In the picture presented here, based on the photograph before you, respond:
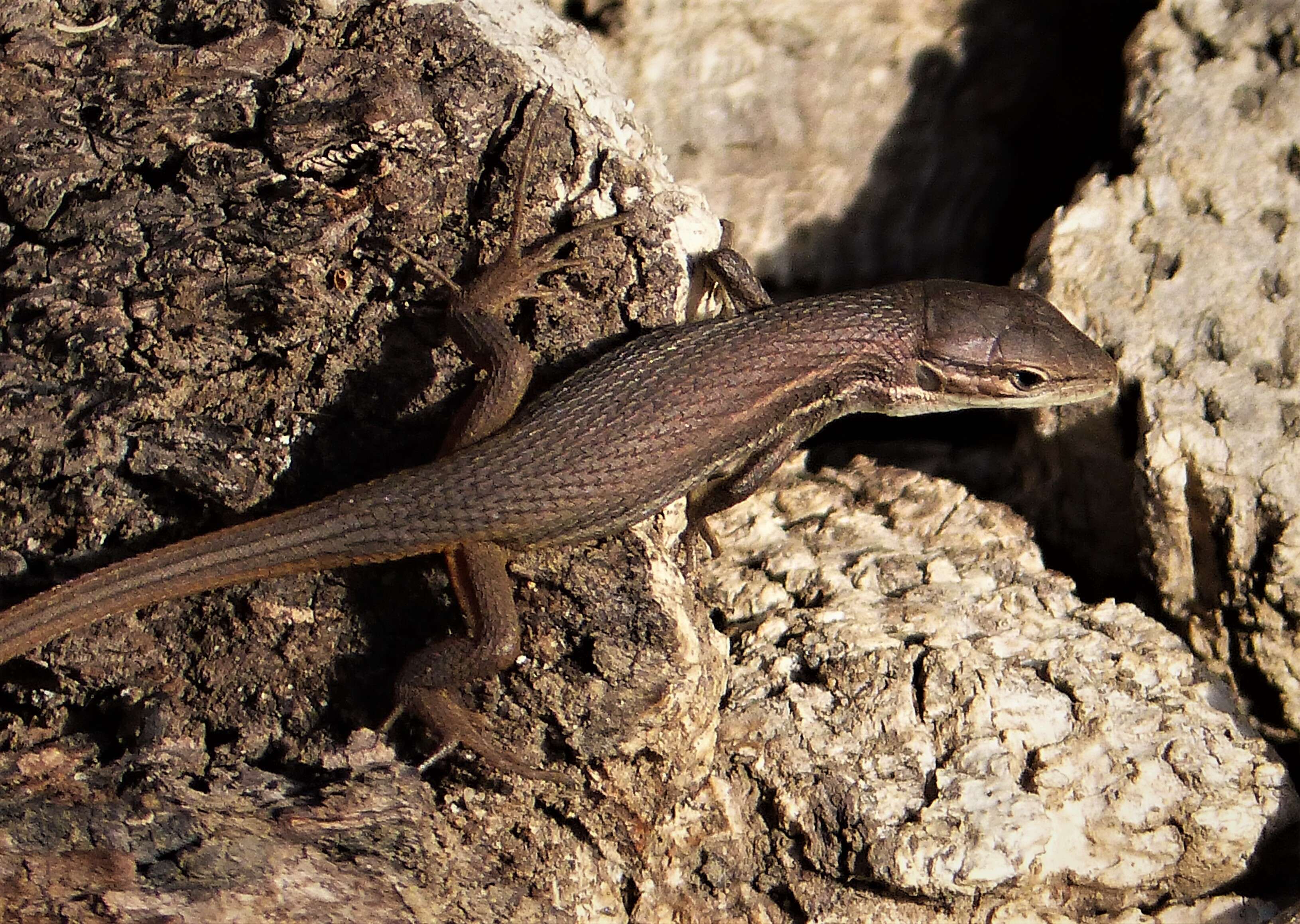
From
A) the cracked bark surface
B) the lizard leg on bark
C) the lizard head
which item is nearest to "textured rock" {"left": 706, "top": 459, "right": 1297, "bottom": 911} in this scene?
the cracked bark surface

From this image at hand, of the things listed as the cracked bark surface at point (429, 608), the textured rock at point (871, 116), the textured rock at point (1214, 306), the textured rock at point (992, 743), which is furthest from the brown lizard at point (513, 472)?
the textured rock at point (871, 116)

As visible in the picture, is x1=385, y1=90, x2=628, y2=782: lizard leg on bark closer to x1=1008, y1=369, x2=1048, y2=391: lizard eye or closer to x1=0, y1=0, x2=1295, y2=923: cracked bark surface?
x1=0, y1=0, x2=1295, y2=923: cracked bark surface

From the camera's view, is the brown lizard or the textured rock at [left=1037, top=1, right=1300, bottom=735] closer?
the brown lizard

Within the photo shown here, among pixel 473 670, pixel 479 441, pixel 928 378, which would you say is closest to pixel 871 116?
pixel 928 378

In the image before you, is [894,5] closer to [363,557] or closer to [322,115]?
[322,115]

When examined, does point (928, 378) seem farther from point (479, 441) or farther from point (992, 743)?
point (479, 441)

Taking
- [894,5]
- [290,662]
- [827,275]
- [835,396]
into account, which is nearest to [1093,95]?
[894,5]

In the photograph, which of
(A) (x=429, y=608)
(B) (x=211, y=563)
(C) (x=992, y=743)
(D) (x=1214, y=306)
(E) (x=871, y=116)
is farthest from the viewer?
(E) (x=871, y=116)

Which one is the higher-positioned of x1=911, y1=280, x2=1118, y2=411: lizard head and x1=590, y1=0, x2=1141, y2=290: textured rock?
x1=590, y1=0, x2=1141, y2=290: textured rock
